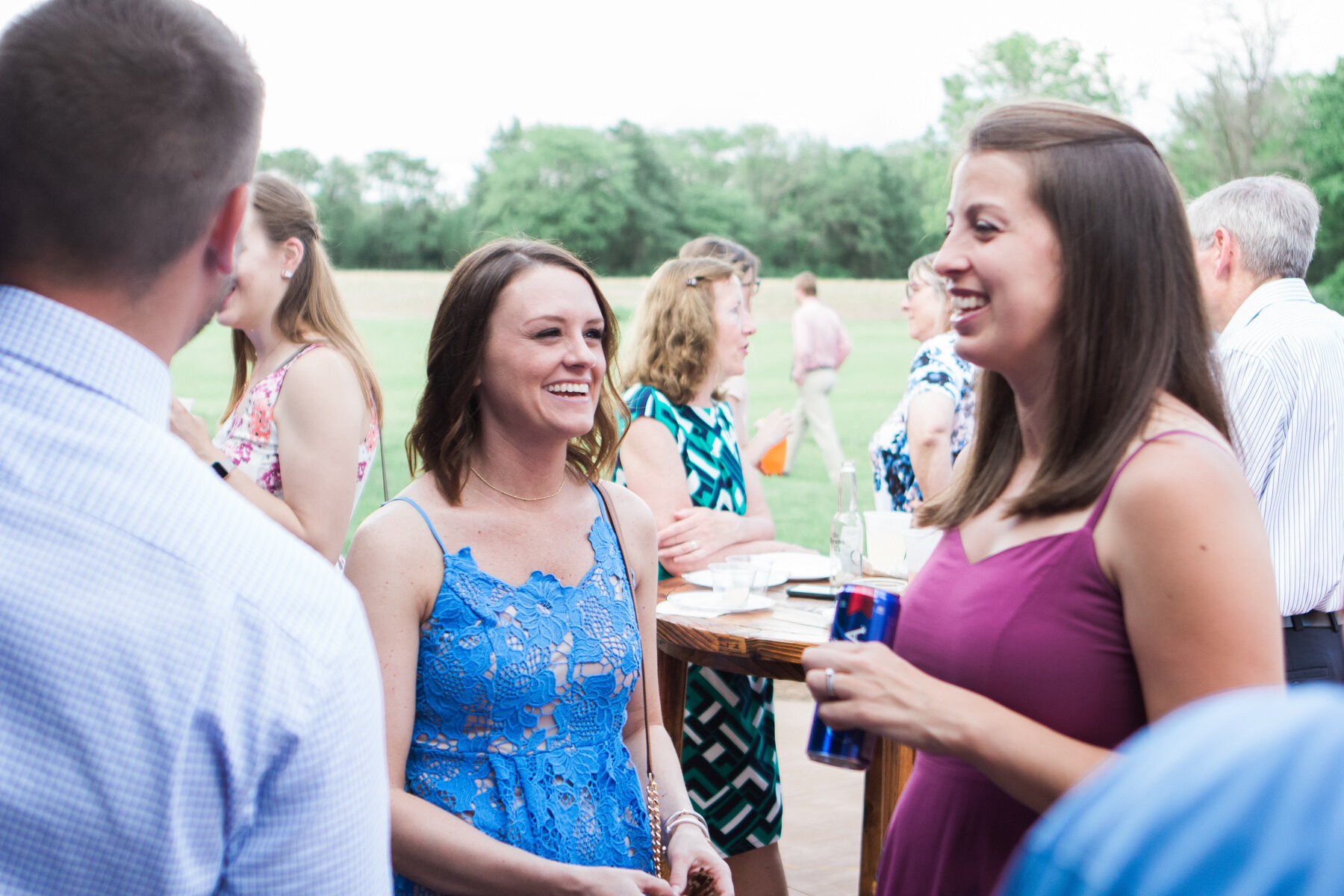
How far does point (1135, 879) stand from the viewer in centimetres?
30

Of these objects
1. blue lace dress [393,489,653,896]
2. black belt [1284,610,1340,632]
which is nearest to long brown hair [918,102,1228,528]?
blue lace dress [393,489,653,896]

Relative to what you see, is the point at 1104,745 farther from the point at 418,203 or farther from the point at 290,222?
the point at 418,203

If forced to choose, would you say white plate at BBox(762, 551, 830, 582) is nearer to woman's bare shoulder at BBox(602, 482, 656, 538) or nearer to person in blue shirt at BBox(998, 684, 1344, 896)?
woman's bare shoulder at BBox(602, 482, 656, 538)

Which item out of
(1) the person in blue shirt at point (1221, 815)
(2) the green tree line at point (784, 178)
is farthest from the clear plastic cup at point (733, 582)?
(2) the green tree line at point (784, 178)

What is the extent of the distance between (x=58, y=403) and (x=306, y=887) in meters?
0.44

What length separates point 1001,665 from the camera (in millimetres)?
1291

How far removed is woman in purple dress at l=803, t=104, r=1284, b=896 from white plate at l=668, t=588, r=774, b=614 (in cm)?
→ 138

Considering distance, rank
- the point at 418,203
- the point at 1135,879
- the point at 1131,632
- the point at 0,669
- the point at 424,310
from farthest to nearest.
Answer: the point at 418,203 → the point at 424,310 → the point at 1131,632 → the point at 0,669 → the point at 1135,879

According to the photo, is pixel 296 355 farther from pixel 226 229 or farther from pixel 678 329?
pixel 226 229

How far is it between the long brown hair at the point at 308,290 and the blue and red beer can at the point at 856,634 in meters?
1.74

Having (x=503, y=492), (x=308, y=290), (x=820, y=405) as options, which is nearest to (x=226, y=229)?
(x=503, y=492)

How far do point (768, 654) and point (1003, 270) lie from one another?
1473 millimetres

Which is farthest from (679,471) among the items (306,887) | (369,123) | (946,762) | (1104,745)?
(369,123)

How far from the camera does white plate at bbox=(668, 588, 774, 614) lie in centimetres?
288
